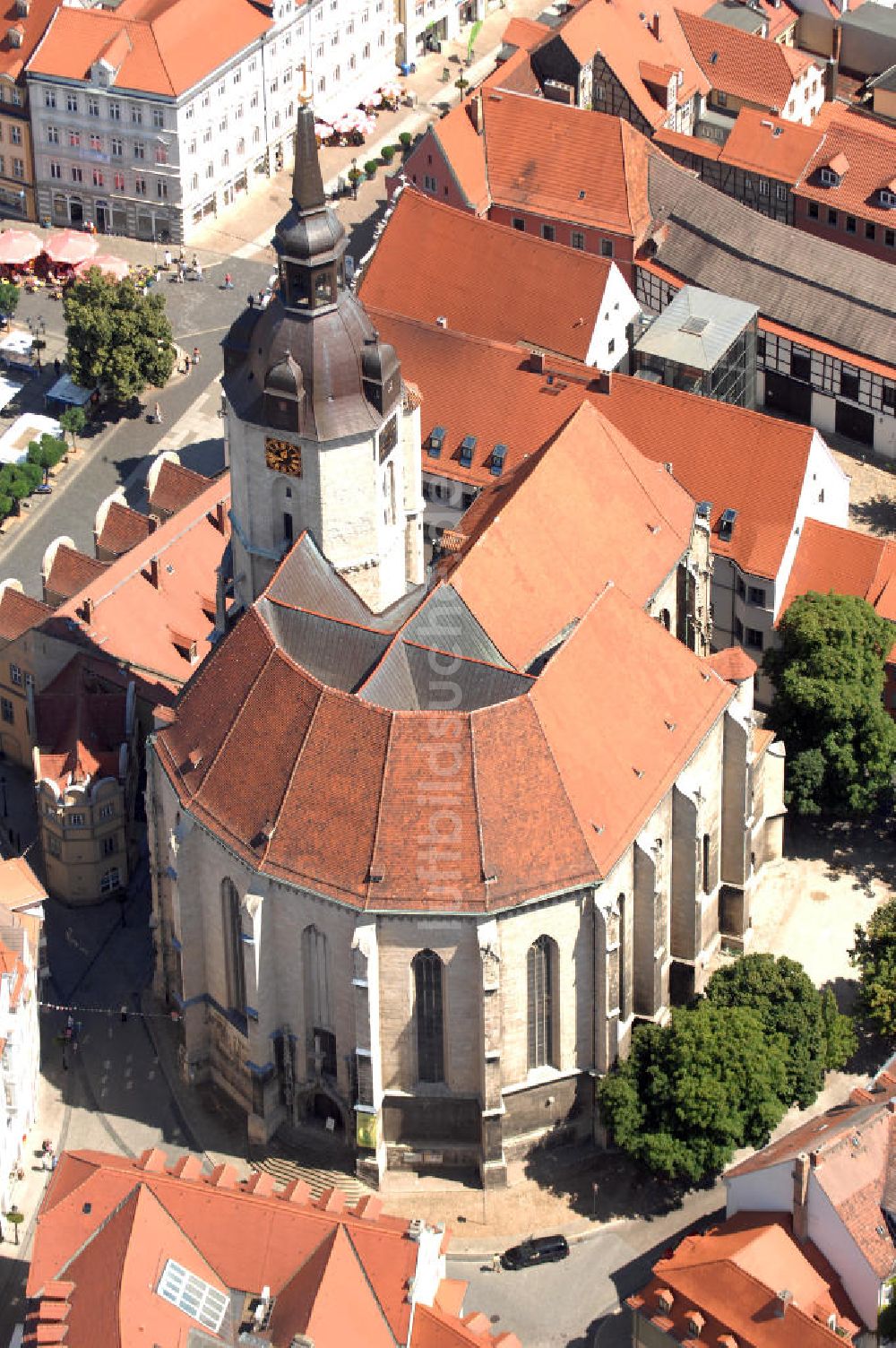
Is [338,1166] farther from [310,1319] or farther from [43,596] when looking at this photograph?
[43,596]

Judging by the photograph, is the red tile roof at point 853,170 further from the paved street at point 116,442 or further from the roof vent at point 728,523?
the roof vent at point 728,523

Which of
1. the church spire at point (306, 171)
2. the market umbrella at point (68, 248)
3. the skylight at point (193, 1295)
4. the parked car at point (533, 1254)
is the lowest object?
the parked car at point (533, 1254)

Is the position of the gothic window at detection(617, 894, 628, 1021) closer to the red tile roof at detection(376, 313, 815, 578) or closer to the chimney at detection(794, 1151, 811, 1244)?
the chimney at detection(794, 1151, 811, 1244)

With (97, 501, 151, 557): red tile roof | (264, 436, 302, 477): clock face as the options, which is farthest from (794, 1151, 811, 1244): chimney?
(97, 501, 151, 557): red tile roof

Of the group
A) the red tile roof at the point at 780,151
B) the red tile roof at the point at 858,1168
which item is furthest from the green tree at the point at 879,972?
the red tile roof at the point at 780,151

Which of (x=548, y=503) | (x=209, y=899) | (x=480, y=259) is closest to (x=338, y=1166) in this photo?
(x=209, y=899)

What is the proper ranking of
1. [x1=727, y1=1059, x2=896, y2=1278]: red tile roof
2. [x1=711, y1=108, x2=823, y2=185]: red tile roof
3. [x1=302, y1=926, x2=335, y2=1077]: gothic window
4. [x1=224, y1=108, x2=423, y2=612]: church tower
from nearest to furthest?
[x1=727, y1=1059, x2=896, y2=1278]: red tile roof, [x1=224, y1=108, x2=423, y2=612]: church tower, [x1=302, y1=926, x2=335, y2=1077]: gothic window, [x1=711, y1=108, x2=823, y2=185]: red tile roof

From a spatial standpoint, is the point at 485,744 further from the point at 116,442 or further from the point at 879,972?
the point at 116,442
